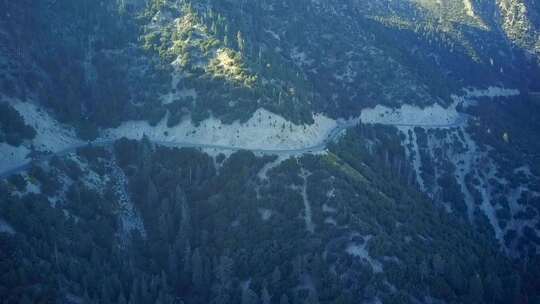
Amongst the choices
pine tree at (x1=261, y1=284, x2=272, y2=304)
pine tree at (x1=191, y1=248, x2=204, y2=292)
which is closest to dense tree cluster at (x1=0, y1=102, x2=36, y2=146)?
pine tree at (x1=191, y1=248, x2=204, y2=292)

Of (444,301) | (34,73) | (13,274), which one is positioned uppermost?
(34,73)

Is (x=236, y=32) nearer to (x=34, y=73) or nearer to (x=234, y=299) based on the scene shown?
(x=34, y=73)

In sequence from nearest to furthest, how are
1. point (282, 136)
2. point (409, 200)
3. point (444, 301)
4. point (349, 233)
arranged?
point (444, 301) → point (349, 233) → point (409, 200) → point (282, 136)

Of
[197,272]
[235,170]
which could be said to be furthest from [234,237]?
[235,170]

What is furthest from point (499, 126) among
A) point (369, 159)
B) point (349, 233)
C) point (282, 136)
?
point (349, 233)

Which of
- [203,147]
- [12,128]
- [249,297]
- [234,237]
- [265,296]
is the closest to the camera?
[265,296]

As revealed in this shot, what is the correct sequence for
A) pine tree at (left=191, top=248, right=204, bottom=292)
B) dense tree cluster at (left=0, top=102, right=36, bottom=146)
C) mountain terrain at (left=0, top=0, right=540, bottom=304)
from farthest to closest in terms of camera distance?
dense tree cluster at (left=0, top=102, right=36, bottom=146) → pine tree at (left=191, top=248, right=204, bottom=292) → mountain terrain at (left=0, top=0, right=540, bottom=304)

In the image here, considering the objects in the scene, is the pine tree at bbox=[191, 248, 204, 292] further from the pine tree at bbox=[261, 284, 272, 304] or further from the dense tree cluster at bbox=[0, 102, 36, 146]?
the dense tree cluster at bbox=[0, 102, 36, 146]

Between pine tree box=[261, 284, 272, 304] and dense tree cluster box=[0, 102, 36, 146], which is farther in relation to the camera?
dense tree cluster box=[0, 102, 36, 146]

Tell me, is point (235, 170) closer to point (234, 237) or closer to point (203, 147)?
point (203, 147)

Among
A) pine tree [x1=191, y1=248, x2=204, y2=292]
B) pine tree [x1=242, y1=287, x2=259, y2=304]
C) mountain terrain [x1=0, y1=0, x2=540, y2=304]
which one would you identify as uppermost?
mountain terrain [x1=0, y1=0, x2=540, y2=304]

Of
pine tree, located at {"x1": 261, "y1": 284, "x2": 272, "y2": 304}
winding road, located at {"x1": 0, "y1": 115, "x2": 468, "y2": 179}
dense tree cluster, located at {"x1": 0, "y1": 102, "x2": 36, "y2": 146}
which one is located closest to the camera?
pine tree, located at {"x1": 261, "y1": 284, "x2": 272, "y2": 304}
